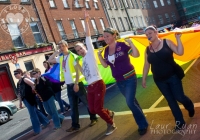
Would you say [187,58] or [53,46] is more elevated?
[53,46]

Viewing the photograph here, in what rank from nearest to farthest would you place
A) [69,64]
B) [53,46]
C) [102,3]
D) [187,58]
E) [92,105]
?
[92,105], [69,64], [187,58], [53,46], [102,3]

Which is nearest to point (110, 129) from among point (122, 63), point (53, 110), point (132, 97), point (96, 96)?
point (96, 96)

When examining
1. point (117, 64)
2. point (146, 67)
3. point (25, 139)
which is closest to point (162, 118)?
point (146, 67)

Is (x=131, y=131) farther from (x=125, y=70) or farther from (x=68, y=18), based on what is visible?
(x=68, y=18)

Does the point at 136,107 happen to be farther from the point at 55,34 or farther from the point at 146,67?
the point at 55,34

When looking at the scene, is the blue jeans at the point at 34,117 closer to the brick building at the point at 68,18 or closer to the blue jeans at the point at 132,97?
the blue jeans at the point at 132,97

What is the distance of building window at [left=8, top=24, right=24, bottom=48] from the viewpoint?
63.0ft

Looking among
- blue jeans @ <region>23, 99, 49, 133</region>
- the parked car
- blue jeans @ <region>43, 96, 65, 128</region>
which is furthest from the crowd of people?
the parked car

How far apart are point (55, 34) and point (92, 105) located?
19739 millimetres

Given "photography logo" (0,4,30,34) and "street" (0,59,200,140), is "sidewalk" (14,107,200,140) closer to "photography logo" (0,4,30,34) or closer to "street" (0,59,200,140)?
"street" (0,59,200,140)

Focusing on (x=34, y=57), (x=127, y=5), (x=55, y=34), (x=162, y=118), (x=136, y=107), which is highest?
(x=127, y=5)

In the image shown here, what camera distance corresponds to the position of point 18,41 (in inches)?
773

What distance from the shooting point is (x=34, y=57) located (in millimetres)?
20172

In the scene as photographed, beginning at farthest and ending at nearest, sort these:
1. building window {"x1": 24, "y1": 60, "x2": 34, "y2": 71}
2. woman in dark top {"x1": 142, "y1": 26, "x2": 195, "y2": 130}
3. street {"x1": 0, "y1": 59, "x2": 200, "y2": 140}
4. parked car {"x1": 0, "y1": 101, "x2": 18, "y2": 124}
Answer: building window {"x1": 24, "y1": 60, "x2": 34, "y2": 71}
parked car {"x1": 0, "y1": 101, "x2": 18, "y2": 124}
street {"x1": 0, "y1": 59, "x2": 200, "y2": 140}
woman in dark top {"x1": 142, "y1": 26, "x2": 195, "y2": 130}
